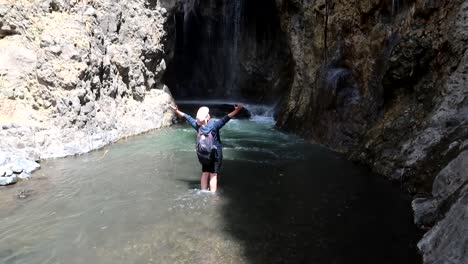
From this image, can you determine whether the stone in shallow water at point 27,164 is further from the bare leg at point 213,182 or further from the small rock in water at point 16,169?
the bare leg at point 213,182

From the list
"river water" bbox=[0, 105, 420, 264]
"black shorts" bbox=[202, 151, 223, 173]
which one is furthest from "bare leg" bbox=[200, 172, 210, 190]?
"river water" bbox=[0, 105, 420, 264]

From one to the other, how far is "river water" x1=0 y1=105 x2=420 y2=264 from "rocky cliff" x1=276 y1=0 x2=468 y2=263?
59 centimetres

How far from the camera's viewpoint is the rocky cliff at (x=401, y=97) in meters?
6.18

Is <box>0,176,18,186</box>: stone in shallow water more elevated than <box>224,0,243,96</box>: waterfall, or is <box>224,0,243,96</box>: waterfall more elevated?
<box>224,0,243,96</box>: waterfall

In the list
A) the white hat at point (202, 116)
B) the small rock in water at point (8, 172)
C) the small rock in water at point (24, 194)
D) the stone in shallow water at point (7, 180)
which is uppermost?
the white hat at point (202, 116)

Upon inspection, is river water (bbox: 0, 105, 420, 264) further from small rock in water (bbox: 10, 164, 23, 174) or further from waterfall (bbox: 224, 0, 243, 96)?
waterfall (bbox: 224, 0, 243, 96)

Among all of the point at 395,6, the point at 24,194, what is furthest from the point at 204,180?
the point at 395,6

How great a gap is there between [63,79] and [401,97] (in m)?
9.58

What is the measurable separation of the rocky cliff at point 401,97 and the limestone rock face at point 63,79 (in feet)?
23.4

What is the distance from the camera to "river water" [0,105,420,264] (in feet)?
17.5

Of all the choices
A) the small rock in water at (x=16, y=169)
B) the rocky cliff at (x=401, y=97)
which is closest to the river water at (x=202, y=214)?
the small rock in water at (x=16, y=169)

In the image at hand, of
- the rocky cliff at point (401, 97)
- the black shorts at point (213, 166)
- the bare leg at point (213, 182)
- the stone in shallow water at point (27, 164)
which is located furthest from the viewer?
the stone in shallow water at point (27, 164)

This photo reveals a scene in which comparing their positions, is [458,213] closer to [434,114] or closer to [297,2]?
[434,114]

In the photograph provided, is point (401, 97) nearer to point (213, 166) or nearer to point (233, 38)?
point (213, 166)
